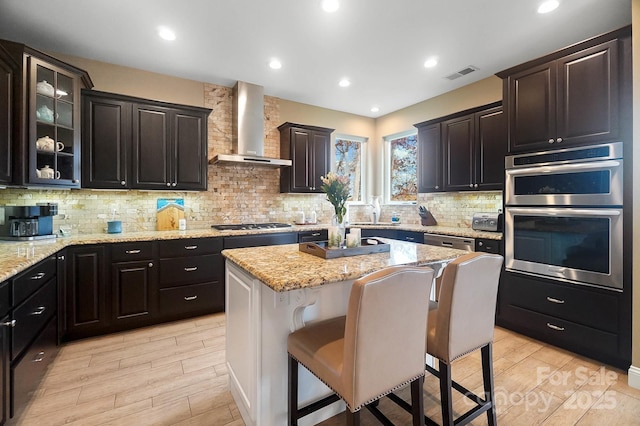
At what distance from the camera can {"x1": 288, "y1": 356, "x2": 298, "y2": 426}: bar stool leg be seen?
1.43 meters

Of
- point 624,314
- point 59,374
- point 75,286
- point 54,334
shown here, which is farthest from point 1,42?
point 624,314

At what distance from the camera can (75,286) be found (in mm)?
2656

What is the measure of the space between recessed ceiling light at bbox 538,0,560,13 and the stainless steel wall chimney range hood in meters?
3.01

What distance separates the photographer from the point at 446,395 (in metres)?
1.39

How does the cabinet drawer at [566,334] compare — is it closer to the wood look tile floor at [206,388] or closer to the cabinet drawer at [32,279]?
the wood look tile floor at [206,388]

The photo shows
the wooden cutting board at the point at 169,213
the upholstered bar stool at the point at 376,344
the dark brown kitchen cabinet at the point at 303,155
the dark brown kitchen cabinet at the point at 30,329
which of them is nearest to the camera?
the upholstered bar stool at the point at 376,344

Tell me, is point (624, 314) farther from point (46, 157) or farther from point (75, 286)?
point (46, 157)

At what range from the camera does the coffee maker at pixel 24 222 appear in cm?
255

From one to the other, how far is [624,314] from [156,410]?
338 cm

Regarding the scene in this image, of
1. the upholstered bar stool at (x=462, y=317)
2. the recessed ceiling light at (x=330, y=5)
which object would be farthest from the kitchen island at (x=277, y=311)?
the recessed ceiling light at (x=330, y=5)

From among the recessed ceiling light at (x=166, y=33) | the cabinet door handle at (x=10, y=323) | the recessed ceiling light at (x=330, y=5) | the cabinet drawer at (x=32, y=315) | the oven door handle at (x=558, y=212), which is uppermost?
the recessed ceiling light at (x=166, y=33)

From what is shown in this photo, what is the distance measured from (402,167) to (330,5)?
3.23 meters

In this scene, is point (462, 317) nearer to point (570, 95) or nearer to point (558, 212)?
point (558, 212)

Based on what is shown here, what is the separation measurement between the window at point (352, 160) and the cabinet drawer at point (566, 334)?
10.4 feet
